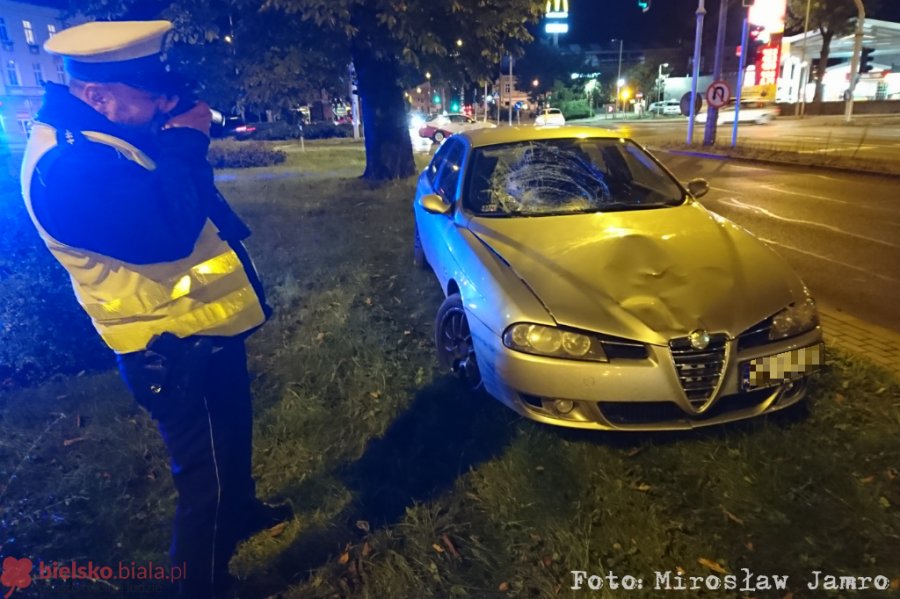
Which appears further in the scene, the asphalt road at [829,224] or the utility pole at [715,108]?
the utility pole at [715,108]

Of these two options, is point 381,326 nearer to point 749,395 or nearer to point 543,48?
point 749,395

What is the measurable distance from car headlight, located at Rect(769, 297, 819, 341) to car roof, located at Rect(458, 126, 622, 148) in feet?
7.58

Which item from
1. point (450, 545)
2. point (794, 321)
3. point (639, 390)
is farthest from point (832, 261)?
point (450, 545)

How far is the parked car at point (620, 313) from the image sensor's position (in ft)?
9.45

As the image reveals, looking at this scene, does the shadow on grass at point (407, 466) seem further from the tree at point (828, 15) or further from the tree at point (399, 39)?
the tree at point (828, 15)

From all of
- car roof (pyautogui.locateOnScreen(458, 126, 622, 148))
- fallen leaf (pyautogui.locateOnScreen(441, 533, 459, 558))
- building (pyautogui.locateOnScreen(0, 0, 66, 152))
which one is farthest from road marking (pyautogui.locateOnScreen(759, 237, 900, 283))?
building (pyautogui.locateOnScreen(0, 0, 66, 152))

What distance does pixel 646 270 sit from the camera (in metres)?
3.36

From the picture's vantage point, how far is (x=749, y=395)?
2979 mm

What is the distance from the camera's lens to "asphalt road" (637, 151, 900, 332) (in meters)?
5.64

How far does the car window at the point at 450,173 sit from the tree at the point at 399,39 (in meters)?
5.44

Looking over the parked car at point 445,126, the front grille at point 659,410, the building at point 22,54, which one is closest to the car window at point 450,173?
the front grille at point 659,410

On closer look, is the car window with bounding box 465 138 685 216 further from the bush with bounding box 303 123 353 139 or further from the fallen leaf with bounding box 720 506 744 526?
the bush with bounding box 303 123 353 139

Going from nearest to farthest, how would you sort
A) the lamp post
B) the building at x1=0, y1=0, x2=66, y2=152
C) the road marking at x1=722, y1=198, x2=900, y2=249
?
the road marking at x1=722, y1=198, x2=900, y2=249
the building at x1=0, y1=0, x2=66, y2=152
the lamp post

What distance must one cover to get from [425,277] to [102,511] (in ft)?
12.3
